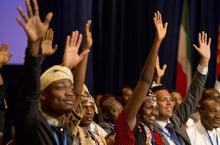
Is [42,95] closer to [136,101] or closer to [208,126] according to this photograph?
[136,101]

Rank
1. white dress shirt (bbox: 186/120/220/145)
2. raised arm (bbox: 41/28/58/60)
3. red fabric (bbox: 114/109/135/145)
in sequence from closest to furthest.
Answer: raised arm (bbox: 41/28/58/60) < red fabric (bbox: 114/109/135/145) < white dress shirt (bbox: 186/120/220/145)

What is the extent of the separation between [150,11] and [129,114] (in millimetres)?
4734

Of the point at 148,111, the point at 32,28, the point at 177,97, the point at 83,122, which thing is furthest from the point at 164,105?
the point at 32,28

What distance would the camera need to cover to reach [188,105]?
14.2ft

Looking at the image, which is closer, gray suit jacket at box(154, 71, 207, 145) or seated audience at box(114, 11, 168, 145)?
seated audience at box(114, 11, 168, 145)

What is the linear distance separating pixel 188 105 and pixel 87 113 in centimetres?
112

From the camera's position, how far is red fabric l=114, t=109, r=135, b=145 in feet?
10.5

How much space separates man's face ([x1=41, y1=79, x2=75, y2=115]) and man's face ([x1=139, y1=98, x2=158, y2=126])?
3.02ft

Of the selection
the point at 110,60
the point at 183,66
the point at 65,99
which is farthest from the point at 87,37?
the point at 183,66

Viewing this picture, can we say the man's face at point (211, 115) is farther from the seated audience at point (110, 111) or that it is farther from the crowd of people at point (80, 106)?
the seated audience at point (110, 111)

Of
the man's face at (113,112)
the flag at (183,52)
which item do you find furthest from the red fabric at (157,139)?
the flag at (183,52)

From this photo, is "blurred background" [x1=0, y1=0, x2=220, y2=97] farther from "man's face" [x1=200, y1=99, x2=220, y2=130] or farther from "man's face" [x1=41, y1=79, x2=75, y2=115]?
"man's face" [x1=41, y1=79, x2=75, y2=115]

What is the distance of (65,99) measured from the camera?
8.93 feet

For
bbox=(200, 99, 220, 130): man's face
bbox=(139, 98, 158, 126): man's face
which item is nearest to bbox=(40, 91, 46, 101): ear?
bbox=(139, 98, 158, 126): man's face
